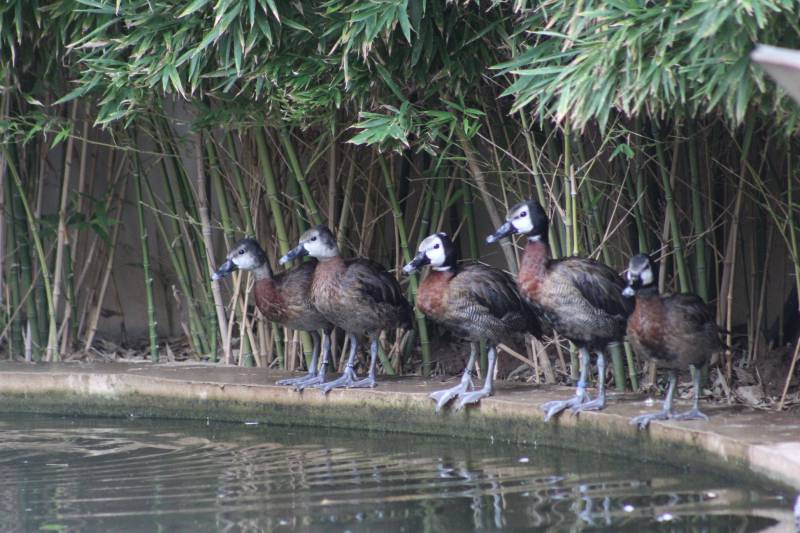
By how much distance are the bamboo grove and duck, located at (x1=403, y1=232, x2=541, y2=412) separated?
0.37 metres

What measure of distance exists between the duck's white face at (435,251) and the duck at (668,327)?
0.97m

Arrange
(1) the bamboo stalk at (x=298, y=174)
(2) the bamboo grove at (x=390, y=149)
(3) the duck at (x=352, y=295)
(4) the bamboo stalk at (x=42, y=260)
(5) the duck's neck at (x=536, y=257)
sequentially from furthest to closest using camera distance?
(4) the bamboo stalk at (x=42, y=260), (1) the bamboo stalk at (x=298, y=174), (3) the duck at (x=352, y=295), (5) the duck's neck at (x=536, y=257), (2) the bamboo grove at (x=390, y=149)

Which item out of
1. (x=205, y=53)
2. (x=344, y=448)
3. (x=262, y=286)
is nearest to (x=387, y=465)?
(x=344, y=448)

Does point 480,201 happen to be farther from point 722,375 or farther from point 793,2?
point 793,2

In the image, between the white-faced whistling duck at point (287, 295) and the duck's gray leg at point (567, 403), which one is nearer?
the duck's gray leg at point (567, 403)

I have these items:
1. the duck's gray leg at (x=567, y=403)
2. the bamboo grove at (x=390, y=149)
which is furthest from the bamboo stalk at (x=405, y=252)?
the duck's gray leg at (x=567, y=403)

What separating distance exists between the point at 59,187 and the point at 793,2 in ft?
15.9

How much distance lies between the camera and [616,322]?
5250mm

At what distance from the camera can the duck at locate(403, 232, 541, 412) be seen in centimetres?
556

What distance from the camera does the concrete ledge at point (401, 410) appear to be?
177 inches

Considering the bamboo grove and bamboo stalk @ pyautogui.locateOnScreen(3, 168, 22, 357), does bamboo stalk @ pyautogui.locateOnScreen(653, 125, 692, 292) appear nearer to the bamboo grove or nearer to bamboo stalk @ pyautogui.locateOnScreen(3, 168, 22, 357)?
the bamboo grove

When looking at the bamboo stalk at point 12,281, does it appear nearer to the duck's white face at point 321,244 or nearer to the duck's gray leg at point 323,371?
the duck's gray leg at point 323,371

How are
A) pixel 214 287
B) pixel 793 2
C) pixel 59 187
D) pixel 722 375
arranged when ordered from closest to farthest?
pixel 793 2
pixel 722 375
pixel 214 287
pixel 59 187

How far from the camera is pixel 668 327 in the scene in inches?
195
